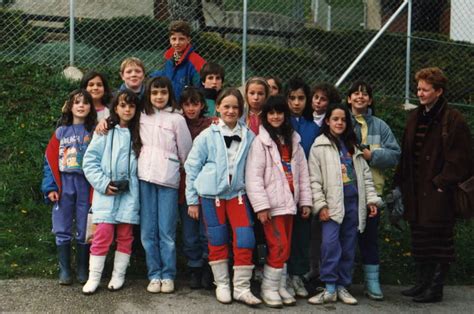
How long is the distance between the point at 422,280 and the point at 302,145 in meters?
1.47

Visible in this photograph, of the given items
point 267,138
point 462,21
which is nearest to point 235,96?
point 267,138

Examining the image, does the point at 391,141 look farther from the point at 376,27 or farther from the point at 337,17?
the point at 376,27

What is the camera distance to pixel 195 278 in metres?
5.81

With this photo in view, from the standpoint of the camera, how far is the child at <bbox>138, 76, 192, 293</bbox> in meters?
5.62

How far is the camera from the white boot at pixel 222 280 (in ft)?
17.9

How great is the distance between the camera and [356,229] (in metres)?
5.76

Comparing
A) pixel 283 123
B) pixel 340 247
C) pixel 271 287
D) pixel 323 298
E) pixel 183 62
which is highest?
pixel 183 62

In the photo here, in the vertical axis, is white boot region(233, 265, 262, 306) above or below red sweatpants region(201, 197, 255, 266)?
below

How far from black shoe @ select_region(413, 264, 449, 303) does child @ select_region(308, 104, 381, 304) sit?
617 mm

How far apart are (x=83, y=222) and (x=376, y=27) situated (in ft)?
27.8

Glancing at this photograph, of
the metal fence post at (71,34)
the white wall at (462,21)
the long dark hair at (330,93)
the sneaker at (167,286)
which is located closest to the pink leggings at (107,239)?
the sneaker at (167,286)

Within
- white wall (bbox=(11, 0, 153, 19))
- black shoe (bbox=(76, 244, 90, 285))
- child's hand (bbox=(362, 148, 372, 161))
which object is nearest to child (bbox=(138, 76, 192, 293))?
black shoe (bbox=(76, 244, 90, 285))

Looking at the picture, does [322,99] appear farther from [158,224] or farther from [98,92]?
[98,92]

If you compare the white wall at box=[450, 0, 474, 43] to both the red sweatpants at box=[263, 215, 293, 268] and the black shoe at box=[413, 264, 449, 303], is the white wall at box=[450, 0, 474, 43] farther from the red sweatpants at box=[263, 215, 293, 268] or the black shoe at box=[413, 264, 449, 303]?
the red sweatpants at box=[263, 215, 293, 268]
